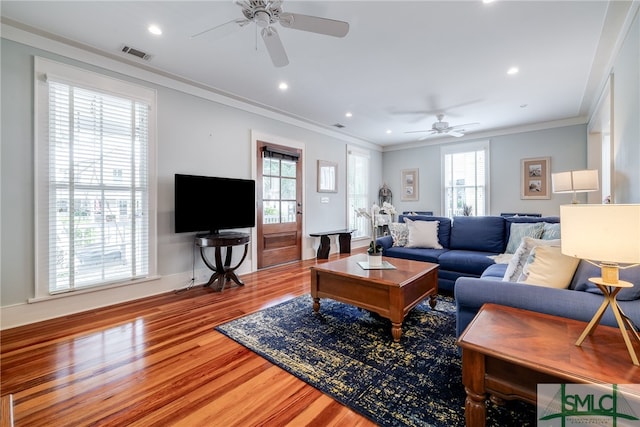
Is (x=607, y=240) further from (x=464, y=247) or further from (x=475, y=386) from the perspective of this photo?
(x=464, y=247)

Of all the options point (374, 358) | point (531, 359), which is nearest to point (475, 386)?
point (531, 359)

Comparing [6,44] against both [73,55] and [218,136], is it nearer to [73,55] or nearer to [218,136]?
[73,55]

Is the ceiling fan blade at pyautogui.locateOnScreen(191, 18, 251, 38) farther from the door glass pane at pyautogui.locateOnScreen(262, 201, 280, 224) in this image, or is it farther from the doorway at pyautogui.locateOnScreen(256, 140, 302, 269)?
the door glass pane at pyautogui.locateOnScreen(262, 201, 280, 224)

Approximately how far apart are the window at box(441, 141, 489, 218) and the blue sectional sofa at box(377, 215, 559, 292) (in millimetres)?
2727

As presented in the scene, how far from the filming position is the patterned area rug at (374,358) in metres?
1.49

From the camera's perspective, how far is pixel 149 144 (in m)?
3.38

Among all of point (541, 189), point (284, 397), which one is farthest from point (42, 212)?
point (541, 189)

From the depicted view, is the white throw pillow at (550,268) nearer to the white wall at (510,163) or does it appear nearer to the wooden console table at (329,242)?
the wooden console table at (329,242)

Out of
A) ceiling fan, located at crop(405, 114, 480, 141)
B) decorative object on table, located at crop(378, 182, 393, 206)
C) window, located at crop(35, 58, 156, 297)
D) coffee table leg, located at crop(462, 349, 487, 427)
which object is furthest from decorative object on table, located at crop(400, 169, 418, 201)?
coffee table leg, located at crop(462, 349, 487, 427)

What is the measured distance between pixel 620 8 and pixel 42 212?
5.51m

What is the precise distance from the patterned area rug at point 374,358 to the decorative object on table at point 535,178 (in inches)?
171

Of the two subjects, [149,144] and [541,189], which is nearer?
[149,144]

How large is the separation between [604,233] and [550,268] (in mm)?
670

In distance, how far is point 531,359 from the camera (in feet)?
3.42
